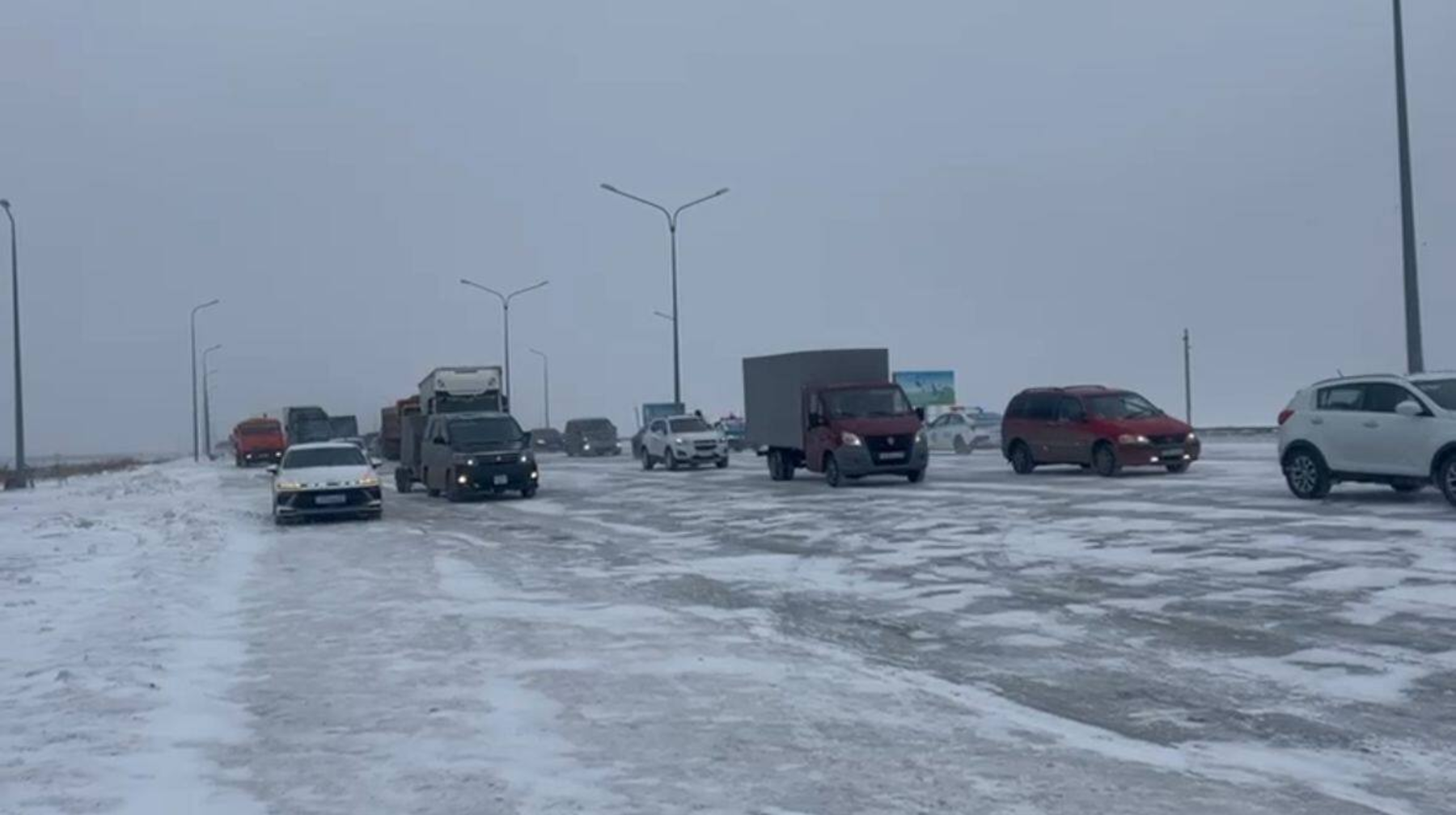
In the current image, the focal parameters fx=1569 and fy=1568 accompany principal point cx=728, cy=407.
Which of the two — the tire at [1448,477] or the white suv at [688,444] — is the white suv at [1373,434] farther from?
the white suv at [688,444]

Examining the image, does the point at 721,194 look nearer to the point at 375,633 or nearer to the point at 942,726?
the point at 375,633

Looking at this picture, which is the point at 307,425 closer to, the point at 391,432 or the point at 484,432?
the point at 391,432

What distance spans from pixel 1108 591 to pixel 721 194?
4766 centimetres

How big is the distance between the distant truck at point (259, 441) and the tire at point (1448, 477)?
5790 centimetres

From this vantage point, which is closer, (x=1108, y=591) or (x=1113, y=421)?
(x=1108, y=591)

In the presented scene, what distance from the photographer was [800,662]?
1153cm

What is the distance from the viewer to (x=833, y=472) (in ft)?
108

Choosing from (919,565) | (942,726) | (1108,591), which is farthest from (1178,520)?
(942,726)

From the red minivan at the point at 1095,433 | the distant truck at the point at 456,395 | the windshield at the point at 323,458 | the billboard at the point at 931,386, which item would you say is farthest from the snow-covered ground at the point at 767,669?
the billboard at the point at 931,386

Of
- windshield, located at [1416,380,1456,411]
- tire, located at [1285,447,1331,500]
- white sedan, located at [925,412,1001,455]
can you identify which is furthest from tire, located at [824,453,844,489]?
white sedan, located at [925,412,1001,455]

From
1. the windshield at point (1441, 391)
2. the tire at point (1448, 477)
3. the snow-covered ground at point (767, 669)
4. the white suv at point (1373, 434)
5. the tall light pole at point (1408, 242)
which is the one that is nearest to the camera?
the snow-covered ground at point (767, 669)

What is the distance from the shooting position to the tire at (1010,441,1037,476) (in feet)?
114

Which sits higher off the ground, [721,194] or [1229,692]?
[721,194]

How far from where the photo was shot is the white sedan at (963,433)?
186 feet
